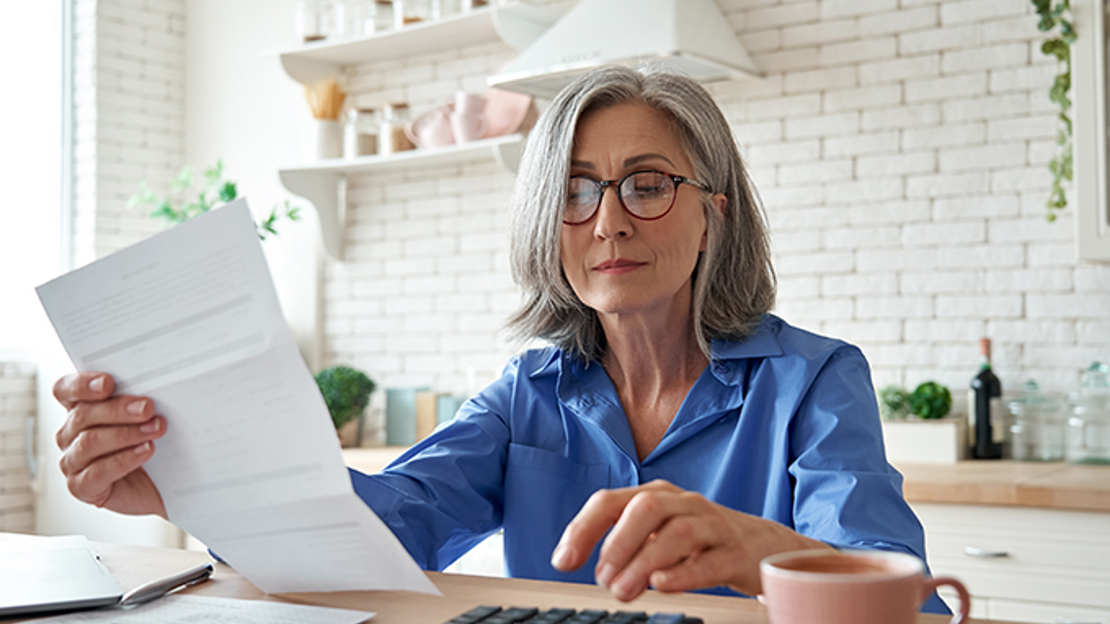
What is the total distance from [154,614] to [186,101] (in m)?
4.20

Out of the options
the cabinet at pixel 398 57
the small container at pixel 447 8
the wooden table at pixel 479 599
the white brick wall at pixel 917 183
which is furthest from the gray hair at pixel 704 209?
the small container at pixel 447 8

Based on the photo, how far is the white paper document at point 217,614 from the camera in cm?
96

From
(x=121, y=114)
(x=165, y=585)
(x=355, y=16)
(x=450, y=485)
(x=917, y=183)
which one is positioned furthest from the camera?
(x=121, y=114)

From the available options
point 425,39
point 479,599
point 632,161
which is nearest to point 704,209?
point 632,161

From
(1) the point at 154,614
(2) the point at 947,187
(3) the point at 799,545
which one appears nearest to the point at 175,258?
(1) the point at 154,614

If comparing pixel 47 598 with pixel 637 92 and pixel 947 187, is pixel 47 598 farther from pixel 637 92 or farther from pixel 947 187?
pixel 947 187

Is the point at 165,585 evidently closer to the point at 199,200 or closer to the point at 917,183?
the point at 917,183

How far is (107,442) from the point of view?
102 centimetres

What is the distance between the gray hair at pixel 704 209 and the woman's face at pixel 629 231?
0.02 meters

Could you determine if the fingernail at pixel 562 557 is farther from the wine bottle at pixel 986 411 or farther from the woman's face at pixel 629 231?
the wine bottle at pixel 986 411

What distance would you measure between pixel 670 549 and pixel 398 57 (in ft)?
12.1

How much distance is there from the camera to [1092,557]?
7.84 feet

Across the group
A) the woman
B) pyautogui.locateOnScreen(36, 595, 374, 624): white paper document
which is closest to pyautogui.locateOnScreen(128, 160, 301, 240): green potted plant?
the woman

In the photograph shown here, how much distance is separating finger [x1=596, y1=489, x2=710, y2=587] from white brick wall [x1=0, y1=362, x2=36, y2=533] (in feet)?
14.0
